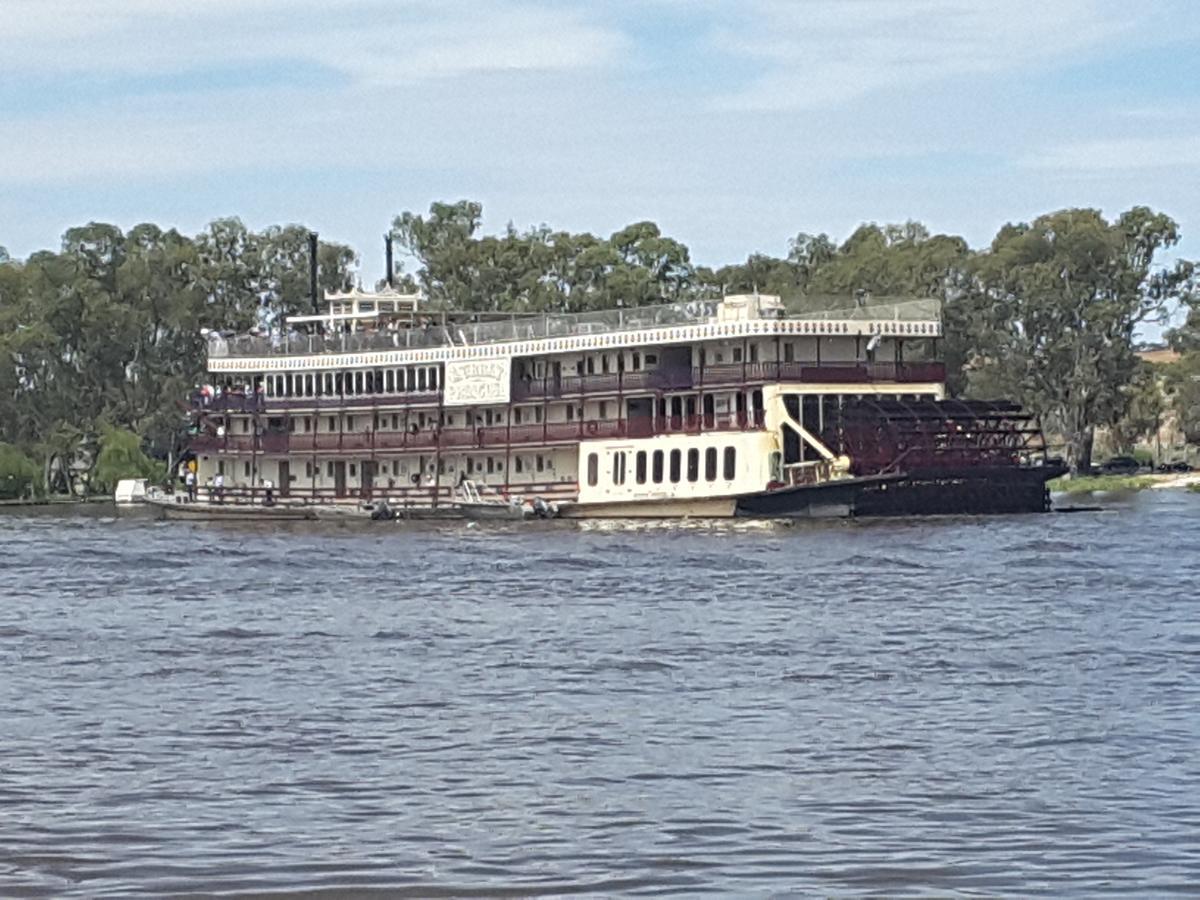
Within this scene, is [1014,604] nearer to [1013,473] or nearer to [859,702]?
[859,702]

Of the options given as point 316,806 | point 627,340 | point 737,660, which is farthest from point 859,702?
point 627,340

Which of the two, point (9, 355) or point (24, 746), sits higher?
point (9, 355)

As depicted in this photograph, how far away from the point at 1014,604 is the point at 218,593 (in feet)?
41.5

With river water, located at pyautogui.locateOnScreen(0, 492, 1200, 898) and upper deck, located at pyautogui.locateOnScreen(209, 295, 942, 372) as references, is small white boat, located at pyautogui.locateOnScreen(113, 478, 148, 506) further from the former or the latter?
river water, located at pyautogui.locateOnScreen(0, 492, 1200, 898)

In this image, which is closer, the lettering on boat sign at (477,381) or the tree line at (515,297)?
the lettering on boat sign at (477,381)

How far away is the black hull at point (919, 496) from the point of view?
2117 inches

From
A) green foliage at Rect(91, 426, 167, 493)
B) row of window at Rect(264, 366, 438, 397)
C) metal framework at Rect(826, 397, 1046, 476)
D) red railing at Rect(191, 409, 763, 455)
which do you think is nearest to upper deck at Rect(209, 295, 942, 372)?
row of window at Rect(264, 366, 438, 397)

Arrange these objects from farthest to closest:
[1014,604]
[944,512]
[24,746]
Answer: [944,512] → [1014,604] → [24,746]

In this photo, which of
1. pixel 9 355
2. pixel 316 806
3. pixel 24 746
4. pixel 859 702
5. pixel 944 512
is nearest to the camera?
pixel 316 806

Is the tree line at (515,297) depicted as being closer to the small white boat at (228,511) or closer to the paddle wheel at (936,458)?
the small white boat at (228,511)

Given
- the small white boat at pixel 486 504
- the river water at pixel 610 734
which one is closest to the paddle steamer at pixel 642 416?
the small white boat at pixel 486 504

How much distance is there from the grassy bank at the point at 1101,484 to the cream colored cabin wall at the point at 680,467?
34.2 m

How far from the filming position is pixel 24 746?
62.2 ft

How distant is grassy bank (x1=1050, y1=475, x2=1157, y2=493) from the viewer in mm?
90688
